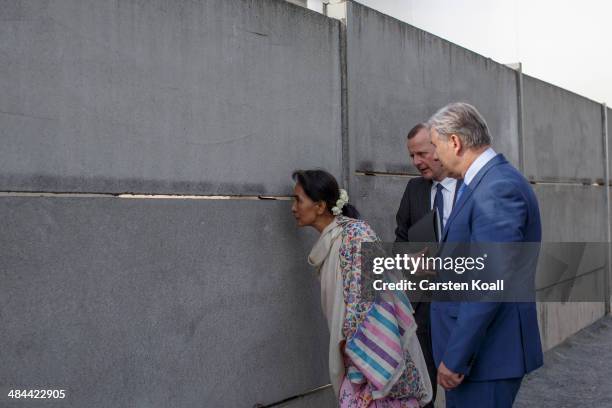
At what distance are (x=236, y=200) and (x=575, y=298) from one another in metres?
5.61

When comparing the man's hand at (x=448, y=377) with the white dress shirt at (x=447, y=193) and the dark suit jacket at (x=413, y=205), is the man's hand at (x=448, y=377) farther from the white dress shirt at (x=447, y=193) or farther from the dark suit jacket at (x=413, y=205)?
the dark suit jacket at (x=413, y=205)

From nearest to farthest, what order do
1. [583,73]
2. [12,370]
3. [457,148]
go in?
[12,370] → [457,148] → [583,73]

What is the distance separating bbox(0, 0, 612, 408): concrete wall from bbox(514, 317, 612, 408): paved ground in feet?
6.91

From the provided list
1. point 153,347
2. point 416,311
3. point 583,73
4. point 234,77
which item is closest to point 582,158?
point 583,73

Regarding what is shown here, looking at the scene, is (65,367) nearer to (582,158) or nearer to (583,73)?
(582,158)

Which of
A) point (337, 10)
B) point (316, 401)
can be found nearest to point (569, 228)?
point (337, 10)

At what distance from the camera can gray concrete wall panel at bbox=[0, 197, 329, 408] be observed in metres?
2.63

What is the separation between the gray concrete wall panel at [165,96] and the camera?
2.63 metres

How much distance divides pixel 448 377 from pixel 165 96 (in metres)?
1.55

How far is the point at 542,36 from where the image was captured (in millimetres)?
12898

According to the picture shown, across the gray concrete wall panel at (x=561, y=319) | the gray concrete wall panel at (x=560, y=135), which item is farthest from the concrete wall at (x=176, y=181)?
the gray concrete wall panel at (x=561, y=319)

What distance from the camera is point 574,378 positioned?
20.7ft

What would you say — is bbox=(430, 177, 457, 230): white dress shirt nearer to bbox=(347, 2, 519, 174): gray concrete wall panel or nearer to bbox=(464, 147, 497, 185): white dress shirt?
bbox=(347, 2, 519, 174): gray concrete wall panel

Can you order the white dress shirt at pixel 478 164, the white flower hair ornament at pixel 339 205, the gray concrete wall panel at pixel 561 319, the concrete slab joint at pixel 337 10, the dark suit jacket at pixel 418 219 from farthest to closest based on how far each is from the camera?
the gray concrete wall panel at pixel 561 319 → the concrete slab joint at pixel 337 10 → the dark suit jacket at pixel 418 219 → the white flower hair ornament at pixel 339 205 → the white dress shirt at pixel 478 164
